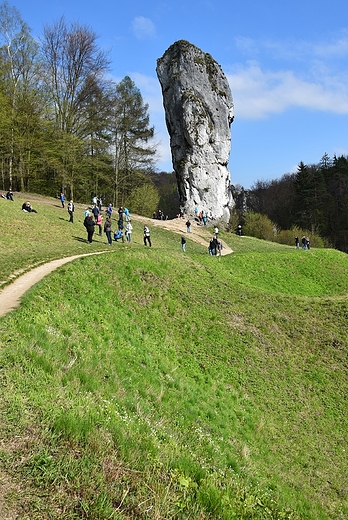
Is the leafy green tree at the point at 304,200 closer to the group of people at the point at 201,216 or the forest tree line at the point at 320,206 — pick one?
the forest tree line at the point at 320,206

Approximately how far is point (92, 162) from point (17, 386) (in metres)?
40.8

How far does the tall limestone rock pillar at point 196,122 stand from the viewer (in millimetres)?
46344

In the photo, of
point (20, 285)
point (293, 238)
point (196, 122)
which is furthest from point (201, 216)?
point (20, 285)

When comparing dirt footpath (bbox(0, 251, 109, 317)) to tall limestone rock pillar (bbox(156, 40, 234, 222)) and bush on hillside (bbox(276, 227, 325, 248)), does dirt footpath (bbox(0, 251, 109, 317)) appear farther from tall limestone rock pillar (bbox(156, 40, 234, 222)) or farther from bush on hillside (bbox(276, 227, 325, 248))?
bush on hillside (bbox(276, 227, 325, 248))

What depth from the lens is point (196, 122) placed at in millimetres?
46156

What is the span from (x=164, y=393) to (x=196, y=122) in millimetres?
42802

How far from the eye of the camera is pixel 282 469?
30.5 ft

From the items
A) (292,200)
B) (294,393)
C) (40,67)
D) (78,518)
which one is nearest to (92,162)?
(40,67)

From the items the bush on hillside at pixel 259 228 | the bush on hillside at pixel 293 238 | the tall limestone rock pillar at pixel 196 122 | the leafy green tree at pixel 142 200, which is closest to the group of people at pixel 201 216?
the tall limestone rock pillar at pixel 196 122

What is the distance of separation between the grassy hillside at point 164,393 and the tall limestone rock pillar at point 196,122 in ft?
81.6

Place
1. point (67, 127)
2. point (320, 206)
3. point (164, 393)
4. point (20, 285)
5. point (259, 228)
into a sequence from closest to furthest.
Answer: point (164, 393) → point (20, 285) → point (67, 127) → point (259, 228) → point (320, 206)

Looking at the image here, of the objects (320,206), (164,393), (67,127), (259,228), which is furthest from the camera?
(320,206)

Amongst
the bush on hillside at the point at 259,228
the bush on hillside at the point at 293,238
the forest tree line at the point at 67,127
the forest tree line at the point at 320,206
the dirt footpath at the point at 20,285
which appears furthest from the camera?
the forest tree line at the point at 320,206

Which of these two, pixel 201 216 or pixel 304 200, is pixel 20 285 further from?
pixel 304 200
